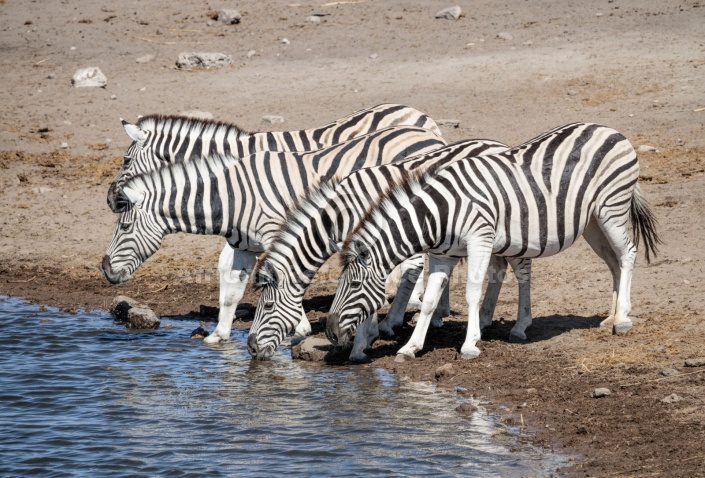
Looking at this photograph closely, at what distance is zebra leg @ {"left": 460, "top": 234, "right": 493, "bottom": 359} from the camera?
8.60 meters

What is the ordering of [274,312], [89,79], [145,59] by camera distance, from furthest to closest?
[145,59] → [89,79] → [274,312]

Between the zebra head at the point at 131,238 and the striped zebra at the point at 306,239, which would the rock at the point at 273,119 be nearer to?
the zebra head at the point at 131,238

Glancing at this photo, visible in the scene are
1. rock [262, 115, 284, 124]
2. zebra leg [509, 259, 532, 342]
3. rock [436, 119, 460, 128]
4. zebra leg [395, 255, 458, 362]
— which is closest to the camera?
zebra leg [395, 255, 458, 362]

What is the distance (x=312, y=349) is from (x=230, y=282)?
119cm

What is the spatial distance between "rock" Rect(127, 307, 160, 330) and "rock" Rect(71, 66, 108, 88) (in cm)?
930

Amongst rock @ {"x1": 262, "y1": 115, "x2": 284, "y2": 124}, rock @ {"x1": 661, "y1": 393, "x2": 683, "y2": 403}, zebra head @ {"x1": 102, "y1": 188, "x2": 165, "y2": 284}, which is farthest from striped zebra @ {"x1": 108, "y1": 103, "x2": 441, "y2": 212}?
rock @ {"x1": 262, "y1": 115, "x2": 284, "y2": 124}

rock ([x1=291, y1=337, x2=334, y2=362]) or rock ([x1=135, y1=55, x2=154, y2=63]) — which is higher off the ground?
rock ([x1=135, y1=55, x2=154, y2=63])

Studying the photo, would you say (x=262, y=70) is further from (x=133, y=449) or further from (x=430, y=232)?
(x=133, y=449)

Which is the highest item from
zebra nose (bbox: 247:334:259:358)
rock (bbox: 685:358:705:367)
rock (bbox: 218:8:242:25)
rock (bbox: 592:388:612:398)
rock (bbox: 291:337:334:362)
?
rock (bbox: 218:8:242:25)

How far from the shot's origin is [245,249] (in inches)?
392

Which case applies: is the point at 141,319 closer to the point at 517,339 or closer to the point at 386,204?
the point at 386,204

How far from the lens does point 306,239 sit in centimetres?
895

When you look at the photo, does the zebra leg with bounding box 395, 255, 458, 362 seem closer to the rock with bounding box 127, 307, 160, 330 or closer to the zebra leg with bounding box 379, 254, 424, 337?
the zebra leg with bounding box 379, 254, 424, 337

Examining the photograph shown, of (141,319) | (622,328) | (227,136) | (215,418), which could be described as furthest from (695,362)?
(141,319)
